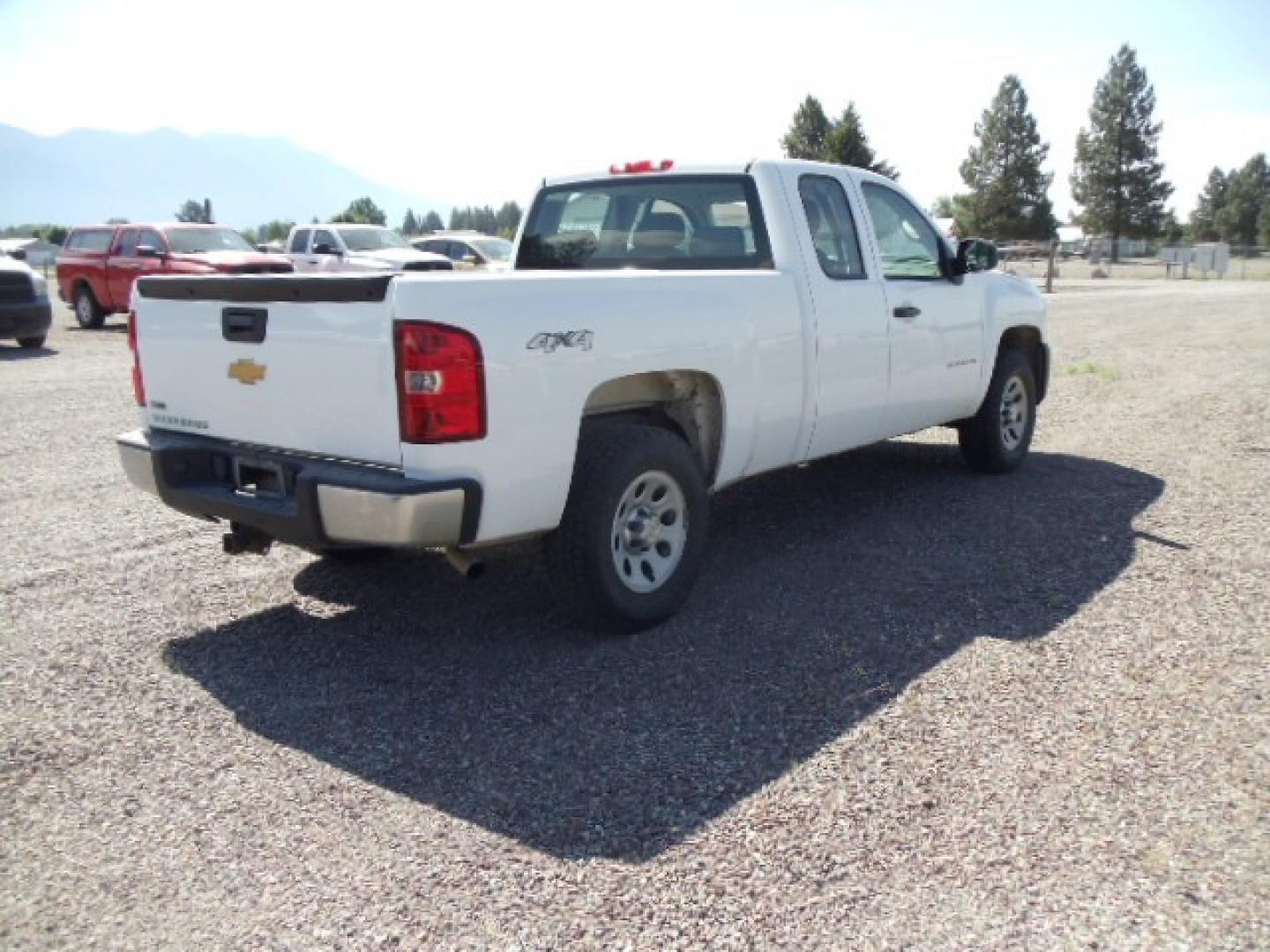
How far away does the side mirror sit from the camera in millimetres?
6301

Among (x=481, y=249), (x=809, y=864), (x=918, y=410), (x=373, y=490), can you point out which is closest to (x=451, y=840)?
(x=809, y=864)

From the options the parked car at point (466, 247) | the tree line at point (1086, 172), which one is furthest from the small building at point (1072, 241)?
the parked car at point (466, 247)

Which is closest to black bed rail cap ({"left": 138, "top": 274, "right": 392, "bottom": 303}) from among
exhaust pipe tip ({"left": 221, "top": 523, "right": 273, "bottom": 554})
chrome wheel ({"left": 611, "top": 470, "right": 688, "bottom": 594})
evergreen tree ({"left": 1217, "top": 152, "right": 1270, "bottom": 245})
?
exhaust pipe tip ({"left": 221, "top": 523, "right": 273, "bottom": 554})

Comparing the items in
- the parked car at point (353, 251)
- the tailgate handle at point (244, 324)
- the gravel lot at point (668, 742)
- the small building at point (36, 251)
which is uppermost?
the small building at point (36, 251)

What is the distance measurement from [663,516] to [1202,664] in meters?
2.14

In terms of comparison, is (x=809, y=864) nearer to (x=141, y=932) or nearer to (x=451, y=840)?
(x=451, y=840)

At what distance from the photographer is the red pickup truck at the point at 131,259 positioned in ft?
57.3

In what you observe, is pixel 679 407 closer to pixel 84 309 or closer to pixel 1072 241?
pixel 84 309

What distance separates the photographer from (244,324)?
12.9 ft

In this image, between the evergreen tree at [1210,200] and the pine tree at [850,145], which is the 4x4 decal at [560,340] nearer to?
the pine tree at [850,145]

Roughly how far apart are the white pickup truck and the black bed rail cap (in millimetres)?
12

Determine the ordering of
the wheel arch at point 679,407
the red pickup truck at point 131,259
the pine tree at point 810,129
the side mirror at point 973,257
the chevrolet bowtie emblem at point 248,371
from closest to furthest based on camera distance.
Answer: the chevrolet bowtie emblem at point 248,371, the wheel arch at point 679,407, the side mirror at point 973,257, the red pickup truck at point 131,259, the pine tree at point 810,129

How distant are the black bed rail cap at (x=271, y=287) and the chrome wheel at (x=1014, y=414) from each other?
4913 millimetres

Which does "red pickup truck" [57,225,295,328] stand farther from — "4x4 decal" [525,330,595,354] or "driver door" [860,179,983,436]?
"4x4 decal" [525,330,595,354]
